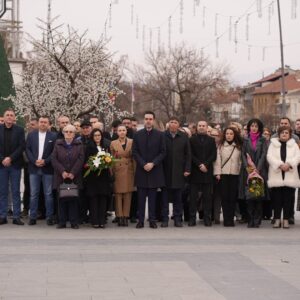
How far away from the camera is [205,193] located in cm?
1523

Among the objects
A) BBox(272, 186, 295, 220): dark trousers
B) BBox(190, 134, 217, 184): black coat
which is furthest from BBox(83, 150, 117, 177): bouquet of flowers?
BBox(272, 186, 295, 220): dark trousers

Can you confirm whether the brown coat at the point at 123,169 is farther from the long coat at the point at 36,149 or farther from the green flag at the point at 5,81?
the green flag at the point at 5,81

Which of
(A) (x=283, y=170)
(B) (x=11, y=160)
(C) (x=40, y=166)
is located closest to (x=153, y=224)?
(C) (x=40, y=166)

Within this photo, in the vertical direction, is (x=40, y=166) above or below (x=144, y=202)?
above

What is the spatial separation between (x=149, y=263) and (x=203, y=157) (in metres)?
4.80

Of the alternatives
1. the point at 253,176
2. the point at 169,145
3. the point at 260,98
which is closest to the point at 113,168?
the point at 169,145

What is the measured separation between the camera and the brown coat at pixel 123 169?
15.0 m

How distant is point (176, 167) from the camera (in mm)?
14945

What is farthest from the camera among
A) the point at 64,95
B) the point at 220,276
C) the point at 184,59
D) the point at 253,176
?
the point at 184,59

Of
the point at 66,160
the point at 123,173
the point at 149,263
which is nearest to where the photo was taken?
the point at 149,263

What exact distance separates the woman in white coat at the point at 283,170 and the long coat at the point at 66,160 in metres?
3.54

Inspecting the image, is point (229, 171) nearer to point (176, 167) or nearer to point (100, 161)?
point (176, 167)

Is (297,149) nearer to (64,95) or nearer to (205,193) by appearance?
(205,193)

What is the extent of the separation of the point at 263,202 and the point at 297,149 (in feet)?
5.24
